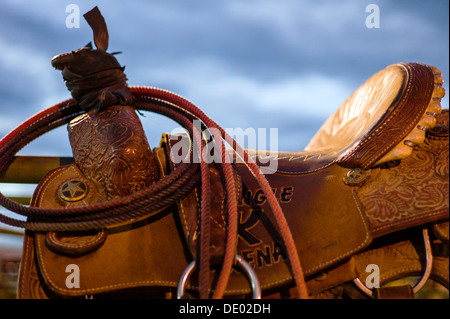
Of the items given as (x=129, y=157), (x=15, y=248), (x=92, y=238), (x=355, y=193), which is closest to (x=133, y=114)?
(x=129, y=157)

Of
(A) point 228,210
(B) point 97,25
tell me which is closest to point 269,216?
(A) point 228,210

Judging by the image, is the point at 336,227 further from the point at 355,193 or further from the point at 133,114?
the point at 133,114

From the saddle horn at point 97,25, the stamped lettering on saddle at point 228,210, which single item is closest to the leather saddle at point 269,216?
the stamped lettering on saddle at point 228,210

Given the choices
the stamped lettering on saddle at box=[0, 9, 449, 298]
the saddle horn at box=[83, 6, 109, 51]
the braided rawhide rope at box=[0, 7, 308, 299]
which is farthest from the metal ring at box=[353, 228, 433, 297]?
the saddle horn at box=[83, 6, 109, 51]

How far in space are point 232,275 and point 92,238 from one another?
289 millimetres

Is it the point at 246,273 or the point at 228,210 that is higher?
the point at 228,210

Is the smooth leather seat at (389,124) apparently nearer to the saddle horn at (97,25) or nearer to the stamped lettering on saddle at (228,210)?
the stamped lettering on saddle at (228,210)

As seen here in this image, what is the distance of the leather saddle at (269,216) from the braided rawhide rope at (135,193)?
0.08 ft

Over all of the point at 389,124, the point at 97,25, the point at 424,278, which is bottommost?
the point at 424,278

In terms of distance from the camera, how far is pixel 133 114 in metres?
0.91

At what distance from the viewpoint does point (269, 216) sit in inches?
32.9

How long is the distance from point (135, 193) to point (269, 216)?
0.94 feet

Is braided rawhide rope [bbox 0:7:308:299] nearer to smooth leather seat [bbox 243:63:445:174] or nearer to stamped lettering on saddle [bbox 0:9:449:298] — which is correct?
stamped lettering on saddle [bbox 0:9:449:298]

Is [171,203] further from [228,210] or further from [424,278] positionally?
[424,278]
